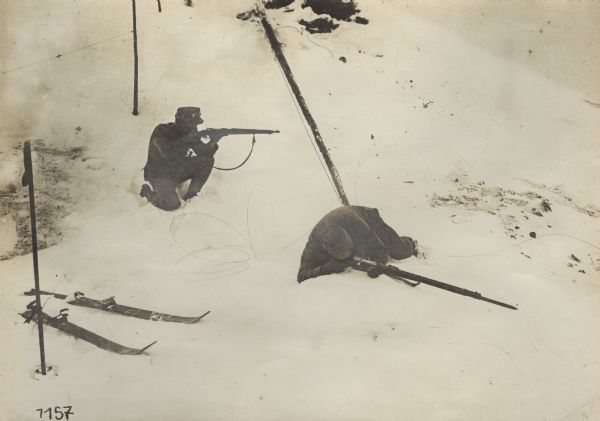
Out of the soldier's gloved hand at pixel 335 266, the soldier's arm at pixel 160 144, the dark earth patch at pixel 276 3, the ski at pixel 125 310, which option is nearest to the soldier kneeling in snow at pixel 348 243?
the soldier's gloved hand at pixel 335 266

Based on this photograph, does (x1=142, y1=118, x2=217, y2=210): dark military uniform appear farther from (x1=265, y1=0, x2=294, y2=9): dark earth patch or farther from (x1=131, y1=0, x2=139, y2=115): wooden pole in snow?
(x1=265, y1=0, x2=294, y2=9): dark earth patch

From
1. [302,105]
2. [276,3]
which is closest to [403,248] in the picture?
[302,105]

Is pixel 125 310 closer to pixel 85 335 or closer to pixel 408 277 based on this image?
pixel 85 335

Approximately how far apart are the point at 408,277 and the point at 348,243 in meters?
0.25

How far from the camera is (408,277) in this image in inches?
75.2

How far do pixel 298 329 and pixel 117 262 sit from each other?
681mm

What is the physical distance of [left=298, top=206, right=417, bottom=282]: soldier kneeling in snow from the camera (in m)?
1.92

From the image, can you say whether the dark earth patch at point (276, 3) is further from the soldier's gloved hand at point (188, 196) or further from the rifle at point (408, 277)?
the rifle at point (408, 277)

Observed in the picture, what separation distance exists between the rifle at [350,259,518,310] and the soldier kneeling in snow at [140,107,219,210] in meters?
0.67

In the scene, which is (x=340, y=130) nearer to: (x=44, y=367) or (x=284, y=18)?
(x=284, y=18)

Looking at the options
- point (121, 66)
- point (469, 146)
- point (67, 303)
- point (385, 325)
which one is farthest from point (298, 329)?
point (121, 66)

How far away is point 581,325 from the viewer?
6.32 feet

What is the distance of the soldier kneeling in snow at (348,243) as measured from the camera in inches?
75.5

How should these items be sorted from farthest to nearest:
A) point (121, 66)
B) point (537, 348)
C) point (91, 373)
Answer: point (121, 66)
point (537, 348)
point (91, 373)
